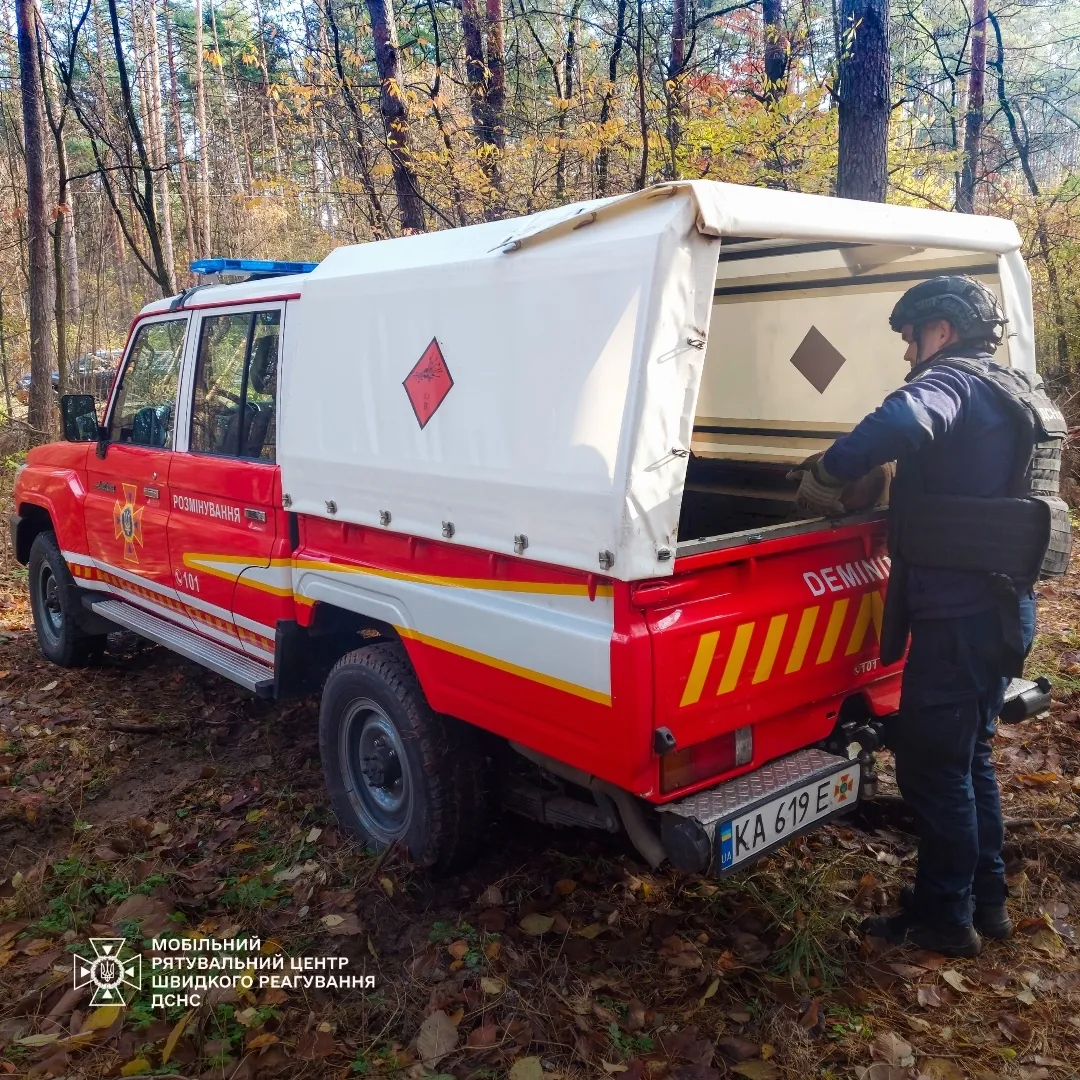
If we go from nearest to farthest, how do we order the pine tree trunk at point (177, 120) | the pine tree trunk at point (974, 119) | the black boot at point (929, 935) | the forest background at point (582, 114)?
the black boot at point (929, 935) → the forest background at point (582, 114) → the pine tree trunk at point (974, 119) → the pine tree trunk at point (177, 120)

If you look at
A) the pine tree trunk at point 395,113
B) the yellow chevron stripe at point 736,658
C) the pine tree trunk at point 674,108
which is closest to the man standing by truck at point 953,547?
the yellow chevron stripe at point 736,658

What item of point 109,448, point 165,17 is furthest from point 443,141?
point 165,17

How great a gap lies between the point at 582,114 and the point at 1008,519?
309 inches

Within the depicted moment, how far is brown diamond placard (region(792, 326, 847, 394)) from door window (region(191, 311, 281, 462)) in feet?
7.43

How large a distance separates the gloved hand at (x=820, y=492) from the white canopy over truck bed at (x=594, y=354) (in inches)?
20.0

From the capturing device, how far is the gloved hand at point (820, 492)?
275 cm

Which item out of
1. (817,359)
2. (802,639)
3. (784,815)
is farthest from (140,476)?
(784,815)

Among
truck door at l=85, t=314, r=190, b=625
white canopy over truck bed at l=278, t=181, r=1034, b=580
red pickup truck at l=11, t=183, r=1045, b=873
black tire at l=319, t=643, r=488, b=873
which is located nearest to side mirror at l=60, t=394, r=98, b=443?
truck door at l=85, t=314, r=190, b=625

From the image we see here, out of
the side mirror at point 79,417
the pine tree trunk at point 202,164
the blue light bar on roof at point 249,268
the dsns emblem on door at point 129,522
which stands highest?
the pine tree trunk at point 202,164

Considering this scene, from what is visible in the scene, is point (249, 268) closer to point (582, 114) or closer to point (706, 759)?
point (706, 759)

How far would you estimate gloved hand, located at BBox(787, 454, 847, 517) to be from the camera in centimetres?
275

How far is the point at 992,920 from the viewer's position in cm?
298

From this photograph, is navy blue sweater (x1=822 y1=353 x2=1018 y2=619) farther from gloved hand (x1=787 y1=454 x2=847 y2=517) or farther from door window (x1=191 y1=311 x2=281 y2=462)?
door window (x1=191 y1=311 x2=281 y2=462)

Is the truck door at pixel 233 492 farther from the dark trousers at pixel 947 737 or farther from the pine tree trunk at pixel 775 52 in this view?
the pine tree trunk at pixel 775 52
